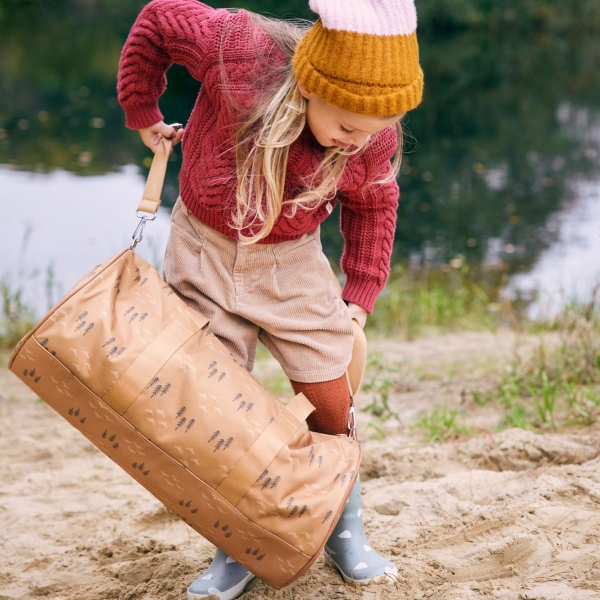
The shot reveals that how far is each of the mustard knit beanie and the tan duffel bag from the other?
600 millimetres

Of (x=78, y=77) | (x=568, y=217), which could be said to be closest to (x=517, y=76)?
(x=78, y=77)

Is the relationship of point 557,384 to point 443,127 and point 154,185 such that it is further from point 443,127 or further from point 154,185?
point 443,127

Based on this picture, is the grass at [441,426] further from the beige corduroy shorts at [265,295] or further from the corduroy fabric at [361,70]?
the corduroy fabric at [361,70]

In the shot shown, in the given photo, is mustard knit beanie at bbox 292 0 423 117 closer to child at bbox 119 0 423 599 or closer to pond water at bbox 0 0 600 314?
child at bbox 119 0 423 599

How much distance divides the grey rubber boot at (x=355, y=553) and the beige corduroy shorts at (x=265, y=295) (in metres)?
0.40

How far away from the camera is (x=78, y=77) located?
13.5 m

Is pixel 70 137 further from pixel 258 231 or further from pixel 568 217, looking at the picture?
pixel 258 231

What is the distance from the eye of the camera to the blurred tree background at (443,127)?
7555 millimetres

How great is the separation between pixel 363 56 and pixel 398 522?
4.62ft

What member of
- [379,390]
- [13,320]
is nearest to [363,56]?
[379,390]

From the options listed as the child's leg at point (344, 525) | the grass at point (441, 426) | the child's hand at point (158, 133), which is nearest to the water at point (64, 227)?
the grass at point (441, 426)

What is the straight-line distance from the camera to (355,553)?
2066 millimetres

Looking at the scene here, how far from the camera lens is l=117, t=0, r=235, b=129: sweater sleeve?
183 cm

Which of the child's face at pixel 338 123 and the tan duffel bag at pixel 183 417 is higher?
the child's face at pixel 338 123
